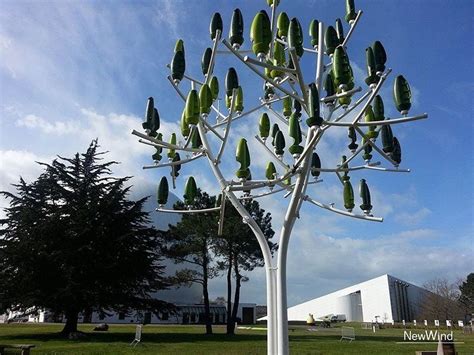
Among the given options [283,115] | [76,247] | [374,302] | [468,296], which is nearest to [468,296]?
[468,296]

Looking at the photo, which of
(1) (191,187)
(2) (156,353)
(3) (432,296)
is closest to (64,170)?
(2) (156,353)

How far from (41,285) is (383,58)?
2524 centimetres

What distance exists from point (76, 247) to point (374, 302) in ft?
225

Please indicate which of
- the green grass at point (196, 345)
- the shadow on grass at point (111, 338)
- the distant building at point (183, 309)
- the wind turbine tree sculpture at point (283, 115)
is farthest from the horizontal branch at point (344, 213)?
the distant building at point (183, 309)

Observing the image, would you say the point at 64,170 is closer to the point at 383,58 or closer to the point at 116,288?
the point at 116,288

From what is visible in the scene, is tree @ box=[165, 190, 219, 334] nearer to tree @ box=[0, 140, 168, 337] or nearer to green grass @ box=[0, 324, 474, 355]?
tree @ box=[0, 140, 168, 337]

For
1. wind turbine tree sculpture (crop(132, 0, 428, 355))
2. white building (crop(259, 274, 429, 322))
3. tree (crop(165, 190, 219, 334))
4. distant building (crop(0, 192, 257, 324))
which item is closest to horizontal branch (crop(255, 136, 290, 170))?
wind turbine tree sculpture (crop(132, 0, 428, 355))

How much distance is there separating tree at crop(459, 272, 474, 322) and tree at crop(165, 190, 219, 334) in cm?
5185

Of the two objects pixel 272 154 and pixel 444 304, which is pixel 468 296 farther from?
pixel 272 154

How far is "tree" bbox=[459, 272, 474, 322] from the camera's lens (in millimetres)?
68000

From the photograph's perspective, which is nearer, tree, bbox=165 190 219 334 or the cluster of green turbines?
the cluster of green turbines

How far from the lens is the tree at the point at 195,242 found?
32.3 m

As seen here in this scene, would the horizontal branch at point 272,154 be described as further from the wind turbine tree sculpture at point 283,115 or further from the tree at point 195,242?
the tree at point 195,242

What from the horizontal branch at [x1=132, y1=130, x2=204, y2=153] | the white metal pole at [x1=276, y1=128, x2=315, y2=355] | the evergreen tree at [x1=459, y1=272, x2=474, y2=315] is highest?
the evergreen tree at [x1=459, y1=272, x2=474, y2=315]
